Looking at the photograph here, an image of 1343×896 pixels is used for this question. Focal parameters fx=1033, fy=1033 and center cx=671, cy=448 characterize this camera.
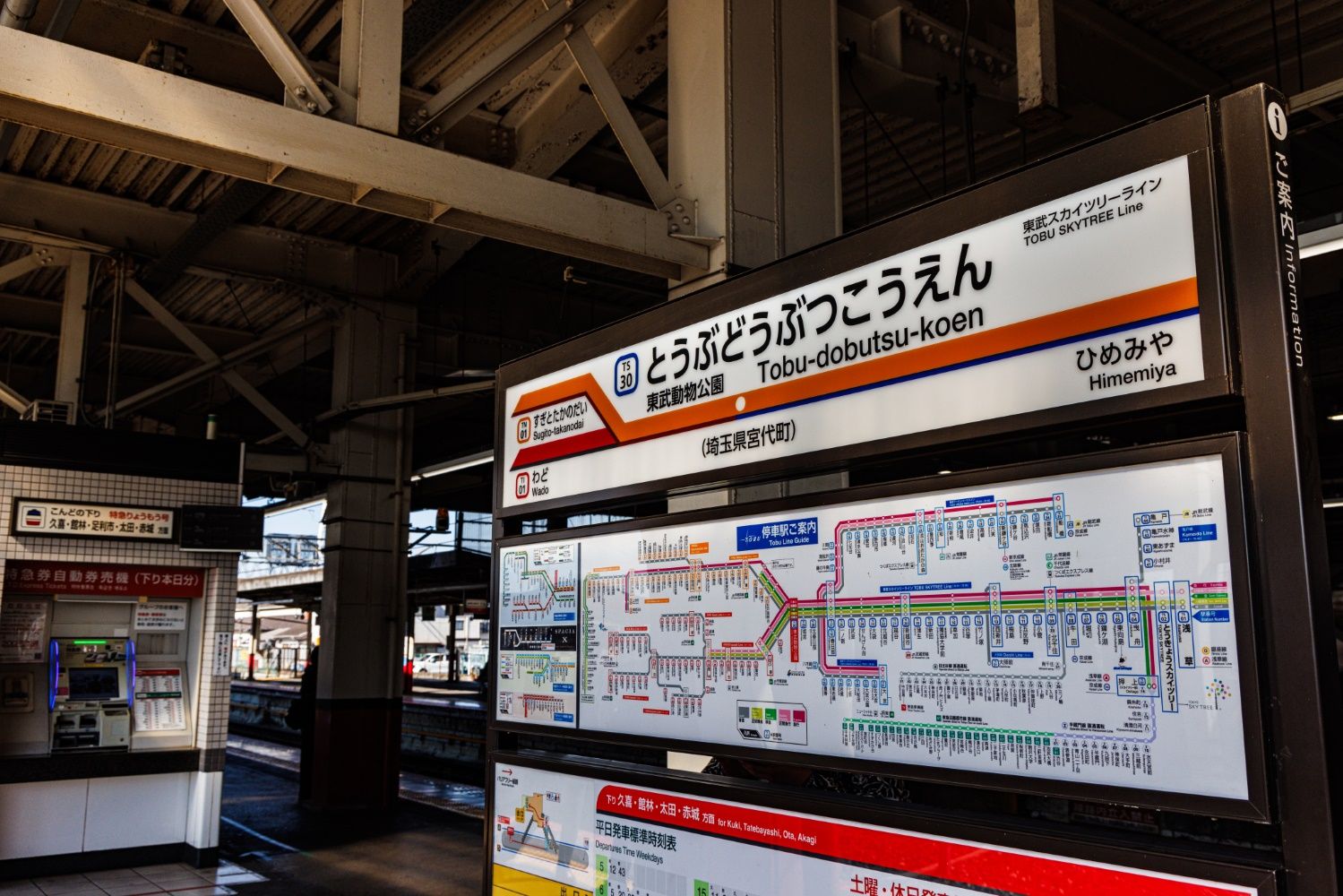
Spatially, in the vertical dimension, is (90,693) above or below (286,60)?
below

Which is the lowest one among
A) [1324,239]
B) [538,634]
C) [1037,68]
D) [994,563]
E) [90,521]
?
[538,634]

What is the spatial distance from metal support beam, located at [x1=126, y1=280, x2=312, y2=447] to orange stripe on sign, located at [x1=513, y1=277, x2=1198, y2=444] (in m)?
6.75

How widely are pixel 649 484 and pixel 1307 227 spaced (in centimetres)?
383

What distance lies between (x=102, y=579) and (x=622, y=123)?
201 inches

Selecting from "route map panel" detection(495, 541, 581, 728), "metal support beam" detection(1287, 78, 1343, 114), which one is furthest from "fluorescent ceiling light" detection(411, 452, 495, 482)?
"metal support beam" detection(1287, 78, 1343, 114)

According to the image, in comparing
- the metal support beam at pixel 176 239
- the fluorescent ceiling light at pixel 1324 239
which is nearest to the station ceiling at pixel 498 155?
the metal support beam at pixel 176 239

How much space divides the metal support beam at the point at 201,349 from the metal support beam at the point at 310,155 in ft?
18.6

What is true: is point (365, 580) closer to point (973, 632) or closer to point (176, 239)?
point (176, 239)

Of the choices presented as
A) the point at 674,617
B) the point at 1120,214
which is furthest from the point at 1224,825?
the point at 674,617

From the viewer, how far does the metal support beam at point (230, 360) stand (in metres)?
9.48

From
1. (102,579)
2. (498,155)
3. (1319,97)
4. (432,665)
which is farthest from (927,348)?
(432,665)

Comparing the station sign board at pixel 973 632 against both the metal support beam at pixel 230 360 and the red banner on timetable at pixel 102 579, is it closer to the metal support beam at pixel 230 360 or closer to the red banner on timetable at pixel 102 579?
the red banner on timetable at pixel 102 579

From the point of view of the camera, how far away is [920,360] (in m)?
2.11

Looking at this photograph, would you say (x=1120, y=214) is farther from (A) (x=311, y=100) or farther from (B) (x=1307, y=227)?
(B) (x=1307, y=227)
